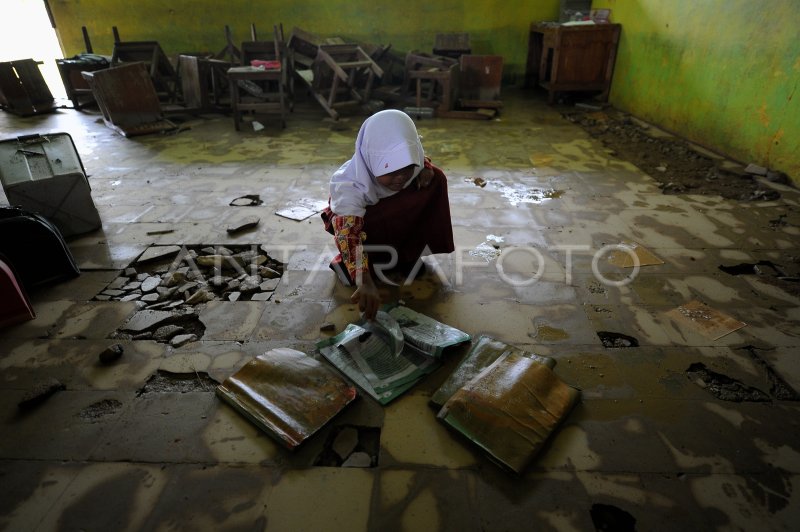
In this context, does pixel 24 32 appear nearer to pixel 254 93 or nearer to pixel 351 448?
pixel 254 93

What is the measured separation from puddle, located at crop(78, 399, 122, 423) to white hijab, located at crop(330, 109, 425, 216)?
1.31m

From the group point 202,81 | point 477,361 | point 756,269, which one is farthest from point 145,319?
point 202,81

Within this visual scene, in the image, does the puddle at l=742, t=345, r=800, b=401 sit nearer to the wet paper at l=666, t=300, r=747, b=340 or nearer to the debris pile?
the wet paper at l=666, t=300, r=747, b=340

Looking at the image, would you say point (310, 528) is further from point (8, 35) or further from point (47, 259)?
point (8, 35)

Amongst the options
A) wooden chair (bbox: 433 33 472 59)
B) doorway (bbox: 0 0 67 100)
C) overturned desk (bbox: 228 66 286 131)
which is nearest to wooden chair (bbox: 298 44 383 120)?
overturned desk (bbox: 228 66 286 131)

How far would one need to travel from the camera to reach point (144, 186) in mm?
4172

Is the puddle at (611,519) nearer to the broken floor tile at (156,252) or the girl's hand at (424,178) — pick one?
the girl's hand at (424,178)

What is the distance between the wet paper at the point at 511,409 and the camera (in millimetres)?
1516

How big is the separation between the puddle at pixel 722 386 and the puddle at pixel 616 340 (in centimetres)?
26

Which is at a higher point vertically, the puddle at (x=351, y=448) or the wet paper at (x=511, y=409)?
the wet paper at (x=511, y=409)

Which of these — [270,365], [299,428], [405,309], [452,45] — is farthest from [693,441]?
[452,45]

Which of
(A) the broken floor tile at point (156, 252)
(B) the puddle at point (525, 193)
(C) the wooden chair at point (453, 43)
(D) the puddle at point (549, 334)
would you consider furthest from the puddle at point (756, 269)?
(C) the wooden chair at point (453, 43)

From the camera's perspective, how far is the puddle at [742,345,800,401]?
5.81 feet

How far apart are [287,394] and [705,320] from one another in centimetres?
215
